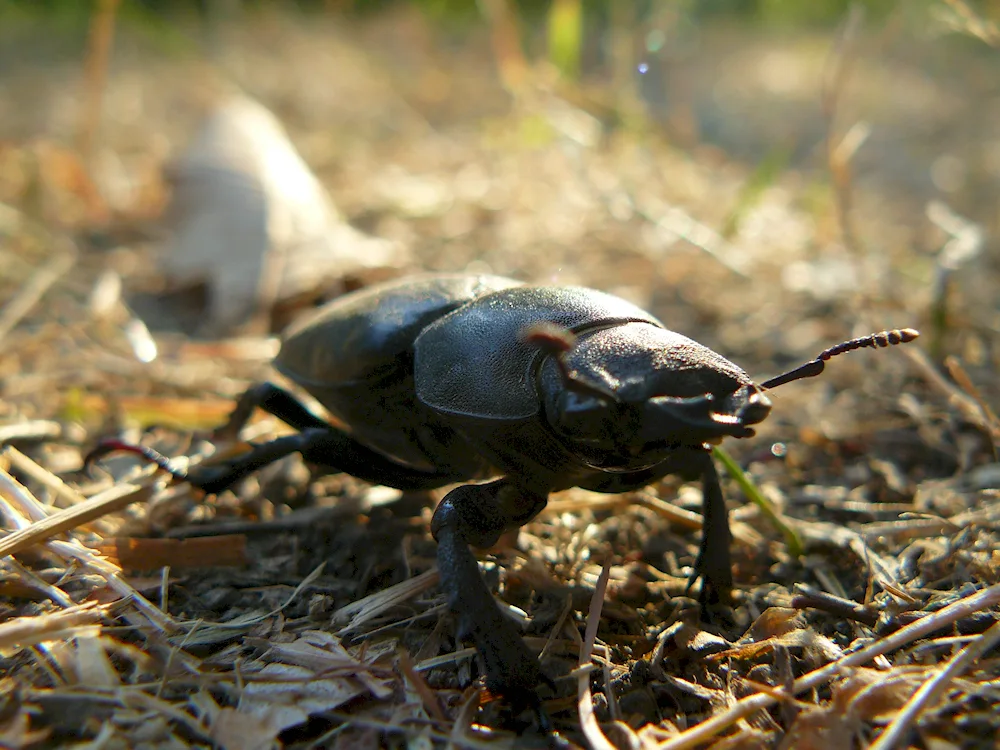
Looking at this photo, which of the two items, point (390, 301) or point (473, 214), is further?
point (473, 214)

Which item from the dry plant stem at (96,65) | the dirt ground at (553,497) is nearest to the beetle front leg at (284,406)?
the dirt ground at (553,497)

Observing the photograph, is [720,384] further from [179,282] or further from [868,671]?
[179,282]

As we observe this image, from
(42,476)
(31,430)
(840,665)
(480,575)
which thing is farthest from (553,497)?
(31,430)

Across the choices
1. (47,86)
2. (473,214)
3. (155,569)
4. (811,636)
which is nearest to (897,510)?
(811,636)

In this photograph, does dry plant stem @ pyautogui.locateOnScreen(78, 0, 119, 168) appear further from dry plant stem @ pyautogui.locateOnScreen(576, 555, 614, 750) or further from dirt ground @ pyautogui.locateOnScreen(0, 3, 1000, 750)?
dry plant stem @ pyautogui.locateOnScreen(576, 555, 614, 750)

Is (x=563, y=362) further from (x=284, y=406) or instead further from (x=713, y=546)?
(x=284, y=406)

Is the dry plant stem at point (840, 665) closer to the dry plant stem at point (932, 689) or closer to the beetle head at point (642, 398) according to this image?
the dry plant stem at point (932, 689)
